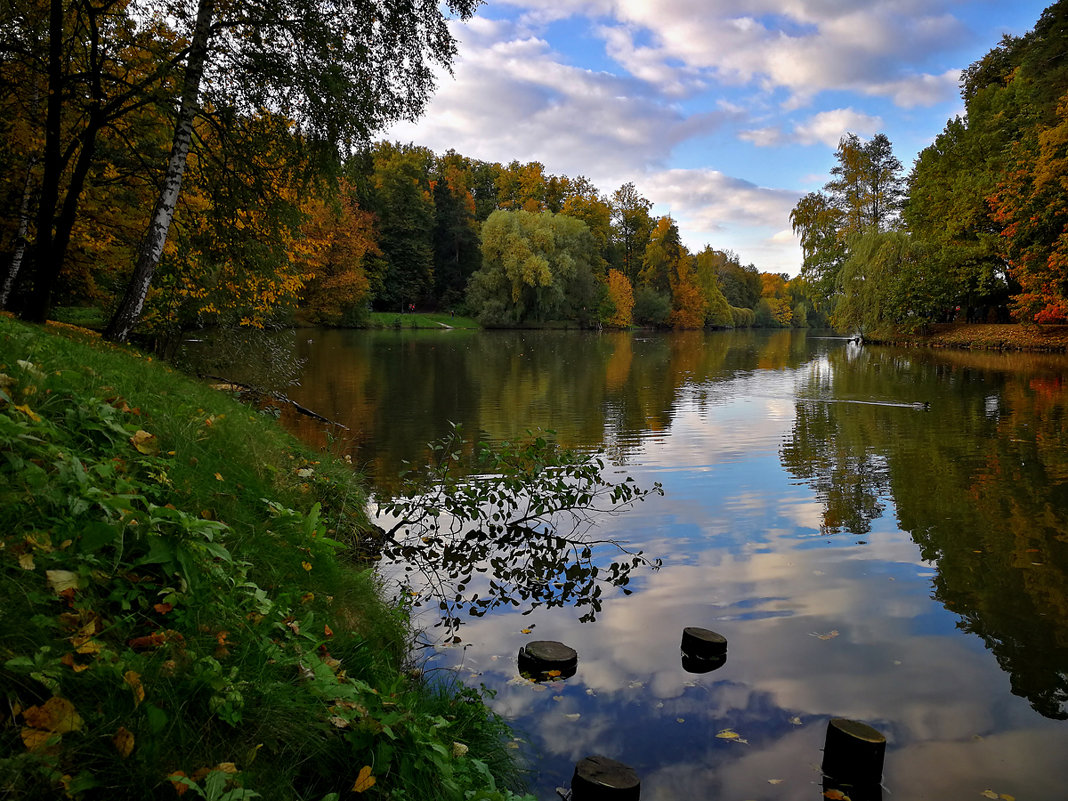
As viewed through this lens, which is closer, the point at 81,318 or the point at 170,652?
the point at 170,652

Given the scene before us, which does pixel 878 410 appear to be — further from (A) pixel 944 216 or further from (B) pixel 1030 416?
(A) pixel 944 216

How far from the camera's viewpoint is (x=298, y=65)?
10492mm

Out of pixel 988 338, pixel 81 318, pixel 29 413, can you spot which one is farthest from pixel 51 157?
pixel 988 338

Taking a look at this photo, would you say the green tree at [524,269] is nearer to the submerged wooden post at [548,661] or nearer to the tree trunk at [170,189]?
the tree trunk at [170,189]

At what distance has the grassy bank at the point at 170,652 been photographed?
208 centimetres

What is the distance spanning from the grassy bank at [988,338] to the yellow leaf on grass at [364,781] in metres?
39.8

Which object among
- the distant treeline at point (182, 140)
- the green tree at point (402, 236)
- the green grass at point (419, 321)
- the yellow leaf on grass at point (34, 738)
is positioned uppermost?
the green tree at point (402, 236)

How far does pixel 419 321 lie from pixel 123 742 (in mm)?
60948

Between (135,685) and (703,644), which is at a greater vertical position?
(135,685)

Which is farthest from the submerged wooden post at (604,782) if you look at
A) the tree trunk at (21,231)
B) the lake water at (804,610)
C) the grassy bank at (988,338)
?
the grassy bank at (988,338)

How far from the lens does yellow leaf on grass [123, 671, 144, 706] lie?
2188mm

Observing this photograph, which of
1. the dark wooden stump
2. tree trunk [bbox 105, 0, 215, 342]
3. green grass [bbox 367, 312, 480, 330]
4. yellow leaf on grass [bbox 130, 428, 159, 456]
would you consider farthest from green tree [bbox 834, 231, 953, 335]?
yellow leaf on grass [bbox 130, 428, 159, 456]

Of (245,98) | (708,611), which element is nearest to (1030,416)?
(708,611)

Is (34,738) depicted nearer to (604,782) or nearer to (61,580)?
(61,580)
